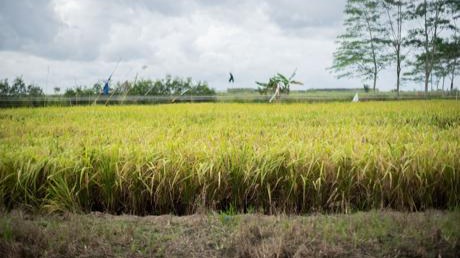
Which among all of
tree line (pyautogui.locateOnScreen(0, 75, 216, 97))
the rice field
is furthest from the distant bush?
the rice field

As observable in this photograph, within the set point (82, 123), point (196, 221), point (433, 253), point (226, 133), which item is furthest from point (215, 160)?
point (82, 123)

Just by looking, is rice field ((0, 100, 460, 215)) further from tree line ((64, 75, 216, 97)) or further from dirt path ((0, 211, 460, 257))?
tree line ((64, 75, 216, 97))

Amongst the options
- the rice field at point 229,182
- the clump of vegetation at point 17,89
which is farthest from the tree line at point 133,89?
the rice field at point 229,182

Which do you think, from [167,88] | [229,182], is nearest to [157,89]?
[167,88]

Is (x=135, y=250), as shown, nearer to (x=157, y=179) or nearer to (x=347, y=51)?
(x=157, y=179)

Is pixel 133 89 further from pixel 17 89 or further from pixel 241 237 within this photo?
pixel 241 237

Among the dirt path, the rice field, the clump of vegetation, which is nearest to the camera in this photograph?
the dirt path

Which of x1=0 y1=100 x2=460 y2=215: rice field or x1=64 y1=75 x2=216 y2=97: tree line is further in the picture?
x1=64 y1=75 x2=216 y2=97: tree line

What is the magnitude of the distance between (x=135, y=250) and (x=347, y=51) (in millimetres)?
14998

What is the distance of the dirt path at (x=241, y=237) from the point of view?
2014 mm

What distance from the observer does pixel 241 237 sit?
204 cm

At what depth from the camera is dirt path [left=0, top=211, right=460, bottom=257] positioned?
6.61ft

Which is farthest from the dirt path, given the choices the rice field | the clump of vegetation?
the clump of vegetation

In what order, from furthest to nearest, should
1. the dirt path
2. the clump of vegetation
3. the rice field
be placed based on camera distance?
the clump of vegetation → the rice field → the dirt path
